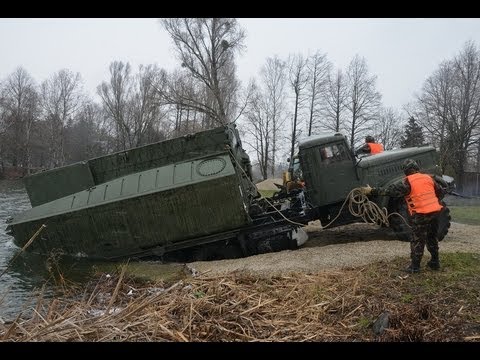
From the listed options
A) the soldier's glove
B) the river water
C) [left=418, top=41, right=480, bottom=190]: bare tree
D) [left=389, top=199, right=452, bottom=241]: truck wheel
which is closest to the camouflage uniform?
the soldier's glove

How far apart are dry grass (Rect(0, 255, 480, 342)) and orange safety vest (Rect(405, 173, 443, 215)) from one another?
3.28 ft

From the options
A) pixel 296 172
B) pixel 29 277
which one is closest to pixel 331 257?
pixel 296 172

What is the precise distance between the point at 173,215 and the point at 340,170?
14.0 ft

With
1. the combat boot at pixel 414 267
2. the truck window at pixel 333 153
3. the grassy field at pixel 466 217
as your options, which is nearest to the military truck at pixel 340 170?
the truck window at pixel 333 153

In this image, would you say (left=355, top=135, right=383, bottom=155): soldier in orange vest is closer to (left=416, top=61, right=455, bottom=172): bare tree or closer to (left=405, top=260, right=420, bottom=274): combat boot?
(left=405, top=260, right=420, bottom=274): combat boot

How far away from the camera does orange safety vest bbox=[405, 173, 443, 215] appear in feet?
23.5

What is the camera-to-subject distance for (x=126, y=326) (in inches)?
191

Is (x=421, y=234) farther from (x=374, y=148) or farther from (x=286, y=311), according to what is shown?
(x=374, y=148)

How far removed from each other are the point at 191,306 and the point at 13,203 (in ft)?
76.9

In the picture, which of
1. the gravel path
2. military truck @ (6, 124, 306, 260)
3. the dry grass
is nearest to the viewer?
the dry grass

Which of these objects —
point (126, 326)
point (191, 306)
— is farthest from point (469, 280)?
point (126, 326)

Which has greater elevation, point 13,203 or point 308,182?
point 13,203
